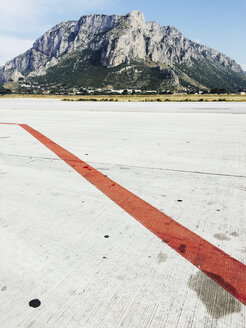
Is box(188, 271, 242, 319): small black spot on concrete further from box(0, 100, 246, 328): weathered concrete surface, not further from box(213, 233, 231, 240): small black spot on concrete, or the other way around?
box(213, 233, 231, 240): small black spot on concrete

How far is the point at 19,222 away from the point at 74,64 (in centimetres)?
19980

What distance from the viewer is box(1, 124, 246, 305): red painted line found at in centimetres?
184

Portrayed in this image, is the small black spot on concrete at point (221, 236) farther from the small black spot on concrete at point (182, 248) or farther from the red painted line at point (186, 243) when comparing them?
the small black spot on concrete at point (182, 248)

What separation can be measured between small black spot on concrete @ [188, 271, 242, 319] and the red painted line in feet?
0.15

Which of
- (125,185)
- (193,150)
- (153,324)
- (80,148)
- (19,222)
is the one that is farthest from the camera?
(80,148)

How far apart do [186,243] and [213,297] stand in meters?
0.62

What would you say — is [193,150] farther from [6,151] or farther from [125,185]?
[6,151]

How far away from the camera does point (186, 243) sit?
2.28m

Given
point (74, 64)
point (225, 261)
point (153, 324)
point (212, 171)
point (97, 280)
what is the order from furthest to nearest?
point (74, 64), point (212, 171), point (225, 261), point (97, 280), point (153, 324)

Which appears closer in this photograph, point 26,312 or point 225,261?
point 26,312

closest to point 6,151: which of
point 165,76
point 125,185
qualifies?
point 125,185

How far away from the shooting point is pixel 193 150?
232 inches

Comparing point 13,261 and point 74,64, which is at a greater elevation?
point 74,64

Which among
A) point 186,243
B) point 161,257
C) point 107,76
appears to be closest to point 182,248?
point 186,243
